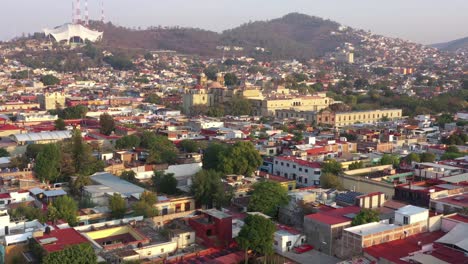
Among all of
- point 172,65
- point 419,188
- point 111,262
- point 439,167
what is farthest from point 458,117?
point 172,65

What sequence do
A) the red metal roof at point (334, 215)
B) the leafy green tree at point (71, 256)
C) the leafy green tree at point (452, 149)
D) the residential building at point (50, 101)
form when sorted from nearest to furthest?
the leafy green tree at point (71, 256)
the red metal roof at point (334, 215)
the leafy green tree at point (452, 149)
the residential building at point (50, 101)

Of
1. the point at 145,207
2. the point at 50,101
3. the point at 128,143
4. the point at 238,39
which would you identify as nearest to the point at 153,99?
the point at 50,101

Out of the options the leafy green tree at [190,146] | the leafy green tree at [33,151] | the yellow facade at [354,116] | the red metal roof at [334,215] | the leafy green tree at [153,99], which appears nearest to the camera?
the red metal roof at [334,215]

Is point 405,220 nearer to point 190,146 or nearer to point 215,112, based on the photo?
point 190,146

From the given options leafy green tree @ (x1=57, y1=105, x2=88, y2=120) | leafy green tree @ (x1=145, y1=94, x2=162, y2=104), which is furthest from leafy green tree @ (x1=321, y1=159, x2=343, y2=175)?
leafy green tree @ (x1=145, y1=94, x2=162, y2=104)

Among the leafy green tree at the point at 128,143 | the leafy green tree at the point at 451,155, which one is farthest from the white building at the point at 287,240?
the leafy green tree at the point at 128,143

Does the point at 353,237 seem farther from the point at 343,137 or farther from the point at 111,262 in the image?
the point at 343,137

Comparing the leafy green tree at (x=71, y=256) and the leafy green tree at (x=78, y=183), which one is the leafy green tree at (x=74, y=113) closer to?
the leafy green tree at (x=78, y=183)
